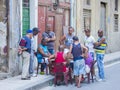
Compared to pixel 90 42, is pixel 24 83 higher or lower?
lower

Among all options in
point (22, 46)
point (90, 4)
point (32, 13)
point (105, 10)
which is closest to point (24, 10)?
point (32, 13)

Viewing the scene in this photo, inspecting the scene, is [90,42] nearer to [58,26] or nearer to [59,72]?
[59,72]

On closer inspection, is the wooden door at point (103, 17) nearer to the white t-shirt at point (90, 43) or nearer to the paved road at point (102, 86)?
the paved road at point (102, 86)

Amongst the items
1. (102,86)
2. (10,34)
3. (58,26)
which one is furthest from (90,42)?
(58,26)

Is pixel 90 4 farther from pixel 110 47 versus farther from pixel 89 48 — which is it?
pixel 89 48

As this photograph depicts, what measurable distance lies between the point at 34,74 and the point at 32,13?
118 inches

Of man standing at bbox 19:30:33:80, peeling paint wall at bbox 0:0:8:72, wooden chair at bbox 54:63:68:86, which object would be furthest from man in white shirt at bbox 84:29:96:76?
peeling paint wall at bbox 0:0:8:72

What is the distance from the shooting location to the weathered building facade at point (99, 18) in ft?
68.0

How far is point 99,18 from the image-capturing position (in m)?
24.1

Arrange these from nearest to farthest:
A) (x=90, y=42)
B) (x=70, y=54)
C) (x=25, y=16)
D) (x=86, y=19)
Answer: (x=70, y=54) < (x=90, y=42) < (x=25, y=16) < (x=86, y=19)

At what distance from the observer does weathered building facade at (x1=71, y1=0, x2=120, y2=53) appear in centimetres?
2073

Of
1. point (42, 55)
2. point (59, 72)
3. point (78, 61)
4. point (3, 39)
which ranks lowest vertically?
point (59, 72)

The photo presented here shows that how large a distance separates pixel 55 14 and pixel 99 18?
6642 mm

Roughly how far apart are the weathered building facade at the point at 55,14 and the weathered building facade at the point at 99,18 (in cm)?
74
